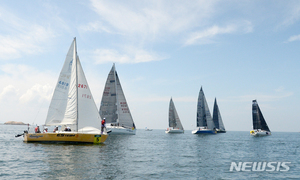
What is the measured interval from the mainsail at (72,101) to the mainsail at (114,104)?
28858 mm

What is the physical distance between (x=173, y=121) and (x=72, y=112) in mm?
61733

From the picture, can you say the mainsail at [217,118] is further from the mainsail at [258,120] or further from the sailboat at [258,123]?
the sailboat at [258,123]

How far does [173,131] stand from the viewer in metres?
90.5

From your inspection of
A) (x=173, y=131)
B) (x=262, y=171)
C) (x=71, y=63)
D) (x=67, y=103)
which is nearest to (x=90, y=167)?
(x=262, y=171)

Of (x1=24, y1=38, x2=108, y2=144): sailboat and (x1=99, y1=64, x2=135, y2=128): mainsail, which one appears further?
(x1=99, y1=64, x2=135, y2=128): mainsail

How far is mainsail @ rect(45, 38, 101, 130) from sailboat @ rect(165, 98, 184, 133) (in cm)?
5801

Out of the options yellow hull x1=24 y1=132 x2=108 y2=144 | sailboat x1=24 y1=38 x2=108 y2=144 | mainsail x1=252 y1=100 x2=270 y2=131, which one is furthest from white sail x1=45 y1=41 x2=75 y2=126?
mainsail x1=252 y1=100 x2=270 y2=131

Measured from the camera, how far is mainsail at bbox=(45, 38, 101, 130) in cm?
3089

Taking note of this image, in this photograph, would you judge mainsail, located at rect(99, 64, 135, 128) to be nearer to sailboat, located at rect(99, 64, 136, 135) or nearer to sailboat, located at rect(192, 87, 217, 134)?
sailboat, located at rect(99, 64, 136, 135)

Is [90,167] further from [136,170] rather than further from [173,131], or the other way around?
[173,131]

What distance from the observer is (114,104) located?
61.8 m

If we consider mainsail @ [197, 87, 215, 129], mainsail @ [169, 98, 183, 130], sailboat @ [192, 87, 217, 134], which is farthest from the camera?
mainsail @ [169, 98, 183, 130]

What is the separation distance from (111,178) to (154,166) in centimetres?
527

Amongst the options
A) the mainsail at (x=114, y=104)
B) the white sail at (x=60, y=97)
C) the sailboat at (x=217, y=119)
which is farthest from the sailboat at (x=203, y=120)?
the white sail at (x=60, y=97)
